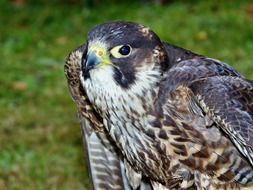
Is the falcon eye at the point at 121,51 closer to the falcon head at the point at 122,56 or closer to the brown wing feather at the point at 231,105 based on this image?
the falcon head at the point at 122,56

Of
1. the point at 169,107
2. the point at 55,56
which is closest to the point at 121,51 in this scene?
the point at 169,107

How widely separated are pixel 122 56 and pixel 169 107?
396 mm

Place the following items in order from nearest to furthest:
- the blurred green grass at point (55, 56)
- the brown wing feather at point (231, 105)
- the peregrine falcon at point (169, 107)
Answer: the brown wing feather at point (231, 105) → the peregrine falcon at point (169, 107) → the blurred green grass at point (55, 56)

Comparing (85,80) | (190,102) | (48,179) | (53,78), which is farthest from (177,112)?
(53,78)

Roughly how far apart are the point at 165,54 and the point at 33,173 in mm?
2649

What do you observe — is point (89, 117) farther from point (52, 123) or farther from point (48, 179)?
point (52, 123)

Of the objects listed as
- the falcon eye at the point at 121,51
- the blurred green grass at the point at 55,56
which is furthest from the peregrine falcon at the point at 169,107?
the blurred green grass at the point at 55,56

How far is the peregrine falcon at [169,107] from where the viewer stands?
399 cm

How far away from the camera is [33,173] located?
6.57 m

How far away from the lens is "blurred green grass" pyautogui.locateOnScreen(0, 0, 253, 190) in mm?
6766

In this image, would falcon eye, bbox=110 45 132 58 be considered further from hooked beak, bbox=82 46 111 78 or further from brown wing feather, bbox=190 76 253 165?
brown wing feather, bbox=190 76 253 165

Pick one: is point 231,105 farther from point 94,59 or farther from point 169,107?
point 94,59

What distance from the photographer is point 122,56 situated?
4.06 m

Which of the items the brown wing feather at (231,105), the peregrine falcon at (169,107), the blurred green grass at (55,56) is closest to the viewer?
the brown wing feather at (231,105)
